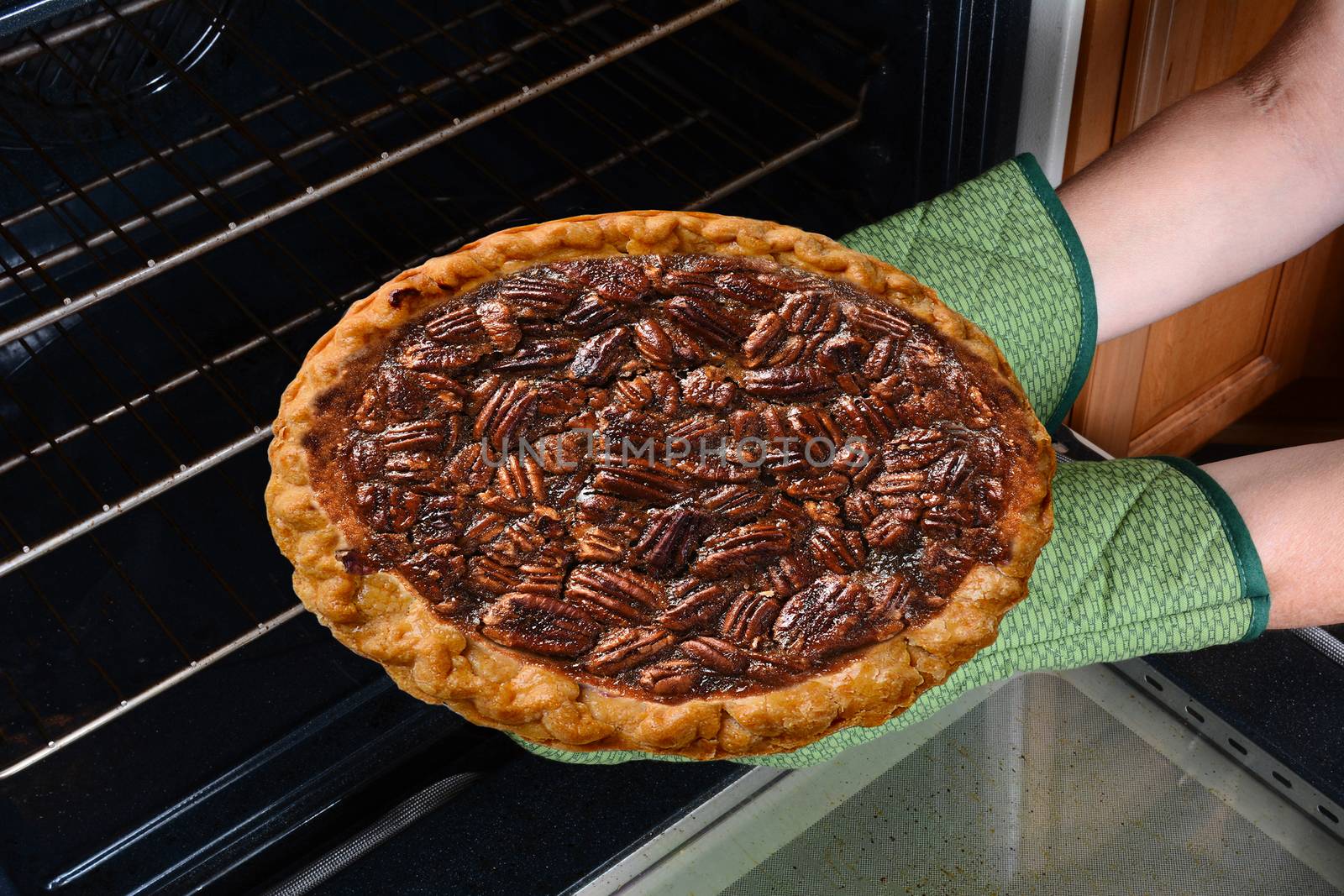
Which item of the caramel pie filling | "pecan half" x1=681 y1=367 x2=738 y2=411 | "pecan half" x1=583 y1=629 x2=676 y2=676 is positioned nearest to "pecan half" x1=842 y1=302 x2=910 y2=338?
the caramel pie filling

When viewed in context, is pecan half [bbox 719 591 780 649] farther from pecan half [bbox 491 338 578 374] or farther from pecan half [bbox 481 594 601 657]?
pecan half [bbox 491 338 578 374]

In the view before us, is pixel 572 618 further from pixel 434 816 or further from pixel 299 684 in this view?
pixel 299 684

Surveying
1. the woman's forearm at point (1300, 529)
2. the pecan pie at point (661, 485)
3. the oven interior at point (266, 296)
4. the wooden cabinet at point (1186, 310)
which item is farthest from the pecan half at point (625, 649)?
the wooden cabinet at point (1186, 310)

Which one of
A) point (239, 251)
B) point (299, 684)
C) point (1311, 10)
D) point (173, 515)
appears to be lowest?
point (299, 684)

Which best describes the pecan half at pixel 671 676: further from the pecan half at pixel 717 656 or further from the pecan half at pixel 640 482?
the pecan half at pixel 640 482

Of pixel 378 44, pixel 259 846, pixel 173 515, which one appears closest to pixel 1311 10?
pixel 378 44
